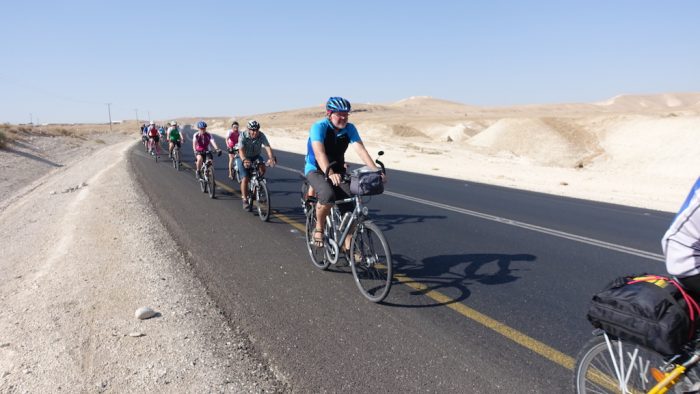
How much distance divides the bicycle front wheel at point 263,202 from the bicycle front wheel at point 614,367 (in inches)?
275

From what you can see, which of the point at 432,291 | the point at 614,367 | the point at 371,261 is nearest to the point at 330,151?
the point at 371,261

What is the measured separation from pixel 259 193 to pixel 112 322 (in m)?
5.29

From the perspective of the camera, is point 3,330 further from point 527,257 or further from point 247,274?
point 527,257

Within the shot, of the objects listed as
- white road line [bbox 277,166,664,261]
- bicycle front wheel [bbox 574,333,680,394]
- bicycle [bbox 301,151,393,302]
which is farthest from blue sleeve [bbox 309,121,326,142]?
bicycle front wheel [bbox 574,333,680,394]

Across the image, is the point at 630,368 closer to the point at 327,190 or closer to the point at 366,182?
the point at 366,182

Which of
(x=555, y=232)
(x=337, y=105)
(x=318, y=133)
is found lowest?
(x=555, y=232)

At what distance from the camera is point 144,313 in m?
4.61

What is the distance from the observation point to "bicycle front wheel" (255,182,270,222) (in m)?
9.23

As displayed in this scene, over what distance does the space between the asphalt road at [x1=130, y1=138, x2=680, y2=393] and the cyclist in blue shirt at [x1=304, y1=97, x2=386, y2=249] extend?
1073 millimetres

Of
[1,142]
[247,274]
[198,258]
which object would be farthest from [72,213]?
[1,142]

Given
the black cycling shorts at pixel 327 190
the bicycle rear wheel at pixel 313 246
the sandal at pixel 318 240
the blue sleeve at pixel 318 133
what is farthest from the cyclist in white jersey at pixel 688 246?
the bicycle rear wheel at pixel 313 246

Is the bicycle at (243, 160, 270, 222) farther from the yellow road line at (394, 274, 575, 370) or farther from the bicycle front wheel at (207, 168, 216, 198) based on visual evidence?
the yellow road line at (394, 274, 575, 370)

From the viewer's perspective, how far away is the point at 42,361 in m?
3.78

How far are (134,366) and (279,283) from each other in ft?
7.04
